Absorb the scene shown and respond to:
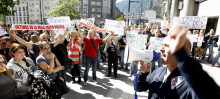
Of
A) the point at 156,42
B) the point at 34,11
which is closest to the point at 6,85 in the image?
the point at 156,42

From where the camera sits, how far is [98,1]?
68.8m

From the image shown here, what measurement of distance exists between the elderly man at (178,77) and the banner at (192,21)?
3729 millimetres

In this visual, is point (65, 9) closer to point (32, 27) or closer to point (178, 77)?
point (32, 27)

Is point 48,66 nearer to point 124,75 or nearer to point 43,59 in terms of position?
point 43,59

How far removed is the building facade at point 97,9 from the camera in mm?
67875

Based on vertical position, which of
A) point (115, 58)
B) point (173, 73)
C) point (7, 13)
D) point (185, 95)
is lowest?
point (115, 58)

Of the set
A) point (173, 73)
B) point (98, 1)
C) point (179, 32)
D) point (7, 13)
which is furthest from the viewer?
point (98, 1)

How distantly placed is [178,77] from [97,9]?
71.1m

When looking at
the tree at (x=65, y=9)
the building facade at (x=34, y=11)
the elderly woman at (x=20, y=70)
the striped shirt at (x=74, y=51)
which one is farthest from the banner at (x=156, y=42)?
the building facade at (x=34, y=11)

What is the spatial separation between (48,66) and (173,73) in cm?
215

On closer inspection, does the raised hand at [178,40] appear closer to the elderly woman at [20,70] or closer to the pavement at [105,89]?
the elderly woman at [20,70]

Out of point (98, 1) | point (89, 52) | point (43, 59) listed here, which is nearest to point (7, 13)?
point (89, 52)

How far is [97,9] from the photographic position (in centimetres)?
6925

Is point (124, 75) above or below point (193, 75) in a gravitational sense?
below
